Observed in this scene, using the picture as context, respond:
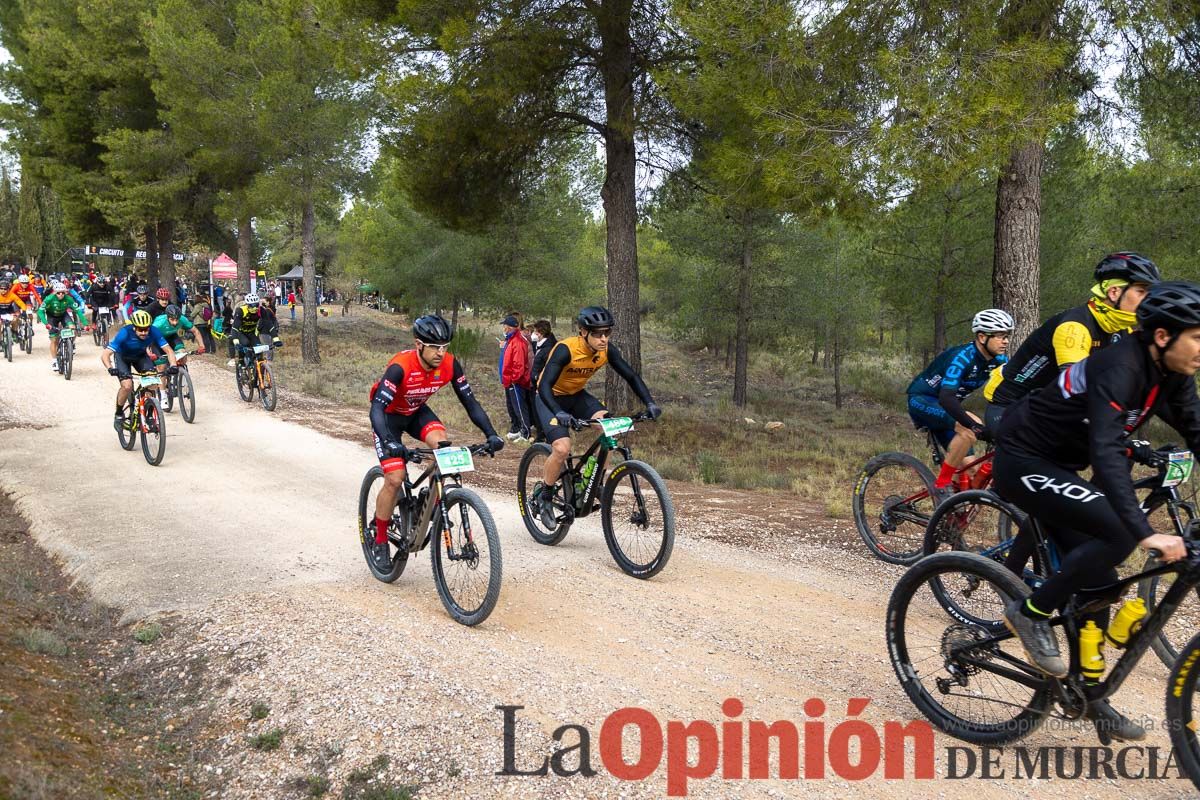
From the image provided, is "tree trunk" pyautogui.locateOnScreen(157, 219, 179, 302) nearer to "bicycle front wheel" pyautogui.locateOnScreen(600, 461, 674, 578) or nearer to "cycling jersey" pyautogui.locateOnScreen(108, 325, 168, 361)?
"cycling jersey" pyautogui.locateOnScreen(108, 325, 168, 361)

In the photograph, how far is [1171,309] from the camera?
10.6ft

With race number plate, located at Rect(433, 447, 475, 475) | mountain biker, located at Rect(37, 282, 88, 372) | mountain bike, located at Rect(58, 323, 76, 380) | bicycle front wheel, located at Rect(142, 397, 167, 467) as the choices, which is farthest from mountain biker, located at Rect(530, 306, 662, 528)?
mountain biker, located at Rect(37, 282, 88, 372)

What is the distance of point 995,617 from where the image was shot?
15.1ft

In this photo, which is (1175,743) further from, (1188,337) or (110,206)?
(110,206)

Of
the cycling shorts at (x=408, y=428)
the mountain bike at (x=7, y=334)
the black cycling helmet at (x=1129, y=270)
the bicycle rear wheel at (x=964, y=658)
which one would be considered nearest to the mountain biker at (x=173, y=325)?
the cycling shorts at (x=408, y=428)

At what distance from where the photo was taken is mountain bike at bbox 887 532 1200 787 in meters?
3.30

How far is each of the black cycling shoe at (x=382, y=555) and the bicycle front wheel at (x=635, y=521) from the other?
5.61ft

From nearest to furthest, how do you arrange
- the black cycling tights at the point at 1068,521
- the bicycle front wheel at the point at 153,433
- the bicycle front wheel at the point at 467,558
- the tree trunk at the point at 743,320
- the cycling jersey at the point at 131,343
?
the black cycling tights at the point at 1068,521
the bicycle front wheel at the point at 467,558
the bicycle front wheel at the point at 153,433
the cycling jersey at the point at 131,343
the tree trunk at the point at 743,320

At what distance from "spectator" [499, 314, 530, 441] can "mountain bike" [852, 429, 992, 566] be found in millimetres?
5247

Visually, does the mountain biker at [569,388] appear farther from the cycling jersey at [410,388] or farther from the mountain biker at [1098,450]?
the mountain biker at [1098,450]

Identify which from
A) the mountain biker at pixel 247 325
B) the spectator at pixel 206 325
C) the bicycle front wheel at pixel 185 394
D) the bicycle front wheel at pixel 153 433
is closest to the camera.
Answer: the bicycle front wheel at pixel 153 433

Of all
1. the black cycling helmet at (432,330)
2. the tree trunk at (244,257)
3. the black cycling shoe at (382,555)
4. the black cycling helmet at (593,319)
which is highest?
the tree trunk at (244,257)

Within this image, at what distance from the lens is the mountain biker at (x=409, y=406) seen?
5.80 m

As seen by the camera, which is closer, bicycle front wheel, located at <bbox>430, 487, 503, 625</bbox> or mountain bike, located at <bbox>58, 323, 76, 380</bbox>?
bicycle front wheel, located at <bbox>430, 487, 503, 625</bbox>
